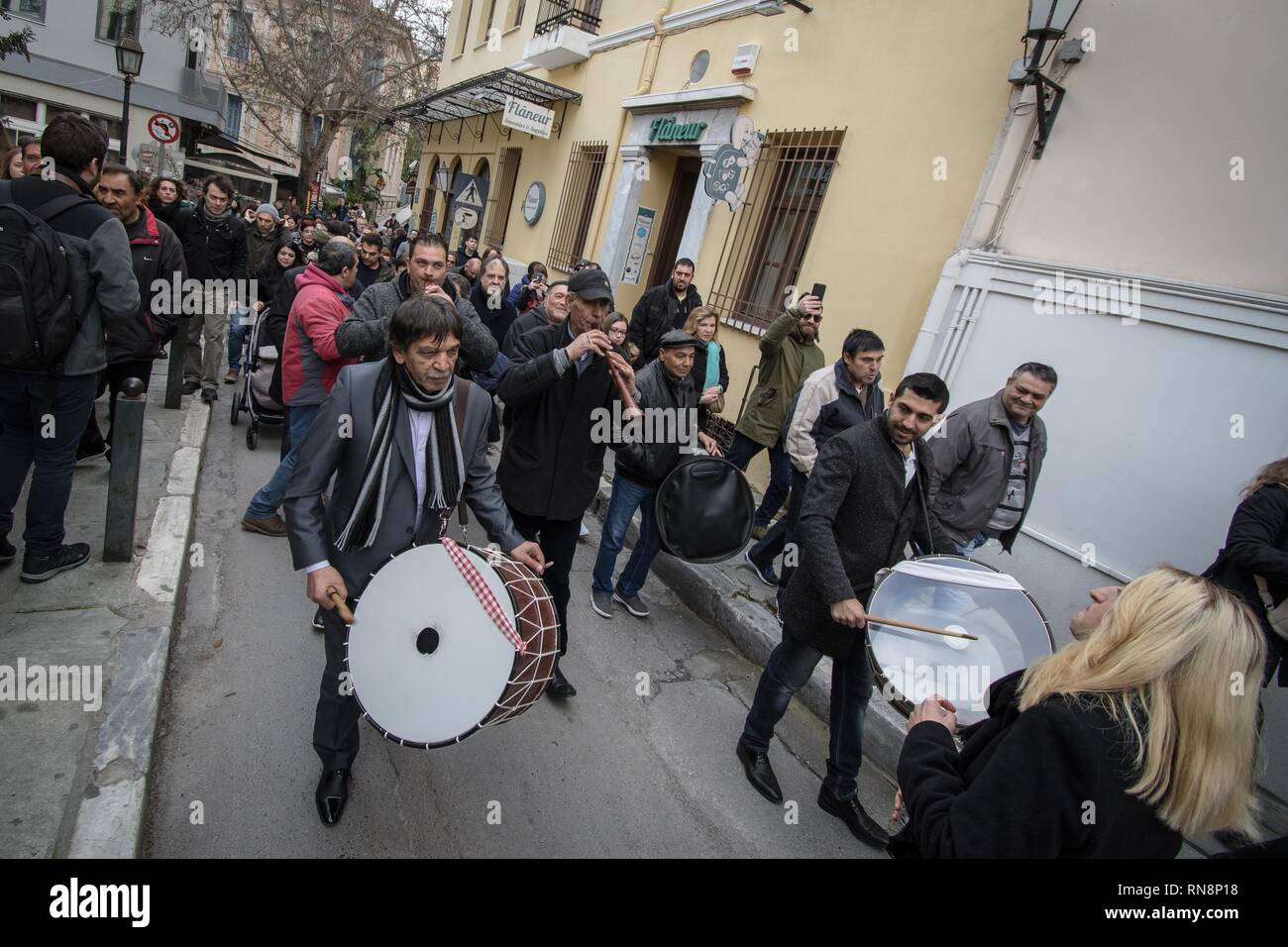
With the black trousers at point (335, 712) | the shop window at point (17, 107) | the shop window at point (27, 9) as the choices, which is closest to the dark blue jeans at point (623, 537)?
the black trousers at point (335, 712)

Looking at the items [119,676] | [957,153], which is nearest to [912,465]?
[119,676]

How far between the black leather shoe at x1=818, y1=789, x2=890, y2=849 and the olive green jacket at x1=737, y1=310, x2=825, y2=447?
2874 millimetres

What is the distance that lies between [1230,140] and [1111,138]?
2.29 ft

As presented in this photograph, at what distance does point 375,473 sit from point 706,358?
3587 millimetres

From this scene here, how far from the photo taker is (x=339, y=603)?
2305 mm

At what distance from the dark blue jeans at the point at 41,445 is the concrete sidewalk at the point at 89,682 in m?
0.29

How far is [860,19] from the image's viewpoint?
6824mm

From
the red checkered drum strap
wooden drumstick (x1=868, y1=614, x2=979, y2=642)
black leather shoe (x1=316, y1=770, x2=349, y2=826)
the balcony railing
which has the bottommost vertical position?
black leather shoe (x1=316, y1=770, x2=349, y2=826)

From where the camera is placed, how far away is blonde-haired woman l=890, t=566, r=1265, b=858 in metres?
1.39

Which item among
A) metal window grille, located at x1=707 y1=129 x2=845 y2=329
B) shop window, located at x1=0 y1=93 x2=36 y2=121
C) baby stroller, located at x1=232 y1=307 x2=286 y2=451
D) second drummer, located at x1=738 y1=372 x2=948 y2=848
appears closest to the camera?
second drummer, located at x1=738 y1=372 x2=948 y2=848

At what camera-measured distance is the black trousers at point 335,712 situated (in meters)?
2.57

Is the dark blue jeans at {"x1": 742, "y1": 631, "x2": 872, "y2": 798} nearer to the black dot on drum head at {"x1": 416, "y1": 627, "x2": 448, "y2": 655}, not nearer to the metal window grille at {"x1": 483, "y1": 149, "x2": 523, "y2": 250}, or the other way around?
the black dot on drum head at {"x1": 416, "y1": 627, "x2": 448, "y2": 655}

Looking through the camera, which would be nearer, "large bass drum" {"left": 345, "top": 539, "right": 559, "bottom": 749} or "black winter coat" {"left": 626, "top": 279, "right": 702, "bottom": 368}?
"large bass drum" {"left": 345, "top": 539, "right": 559, "bottom": 749}

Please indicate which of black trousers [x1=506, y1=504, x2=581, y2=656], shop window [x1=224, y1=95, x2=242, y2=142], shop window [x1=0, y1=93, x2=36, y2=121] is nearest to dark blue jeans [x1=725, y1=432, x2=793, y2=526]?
black trousers [x1=506, y1=504, x2=581, y2=656]
